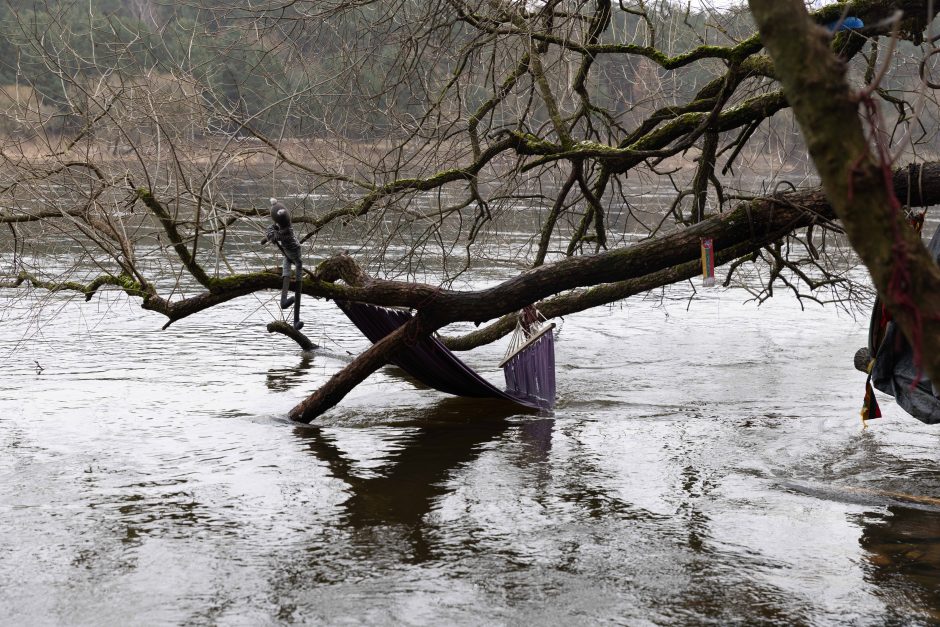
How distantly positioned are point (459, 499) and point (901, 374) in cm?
220

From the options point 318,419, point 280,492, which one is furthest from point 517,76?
point 280,492

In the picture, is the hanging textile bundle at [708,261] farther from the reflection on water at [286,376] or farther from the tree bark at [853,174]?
the reflection on water at [286,376]

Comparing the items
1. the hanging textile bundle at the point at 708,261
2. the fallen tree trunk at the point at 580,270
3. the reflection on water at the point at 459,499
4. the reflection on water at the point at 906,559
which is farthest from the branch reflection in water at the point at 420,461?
the reflection on water at the point at 906,559

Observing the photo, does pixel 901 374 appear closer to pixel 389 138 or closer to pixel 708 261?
pixel 708 261

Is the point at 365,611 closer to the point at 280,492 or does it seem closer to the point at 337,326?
the point at 280,492

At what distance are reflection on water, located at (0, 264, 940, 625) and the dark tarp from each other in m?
0.58

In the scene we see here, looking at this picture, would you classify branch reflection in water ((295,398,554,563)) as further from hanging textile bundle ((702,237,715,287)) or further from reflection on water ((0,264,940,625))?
hanging textile bundle ((702,237,715,287))

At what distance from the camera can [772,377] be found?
8.54 m

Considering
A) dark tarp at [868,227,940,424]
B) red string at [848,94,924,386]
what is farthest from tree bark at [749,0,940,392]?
dark tarp at [868,227,940,424]

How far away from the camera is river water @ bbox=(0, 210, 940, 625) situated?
4.00 meters

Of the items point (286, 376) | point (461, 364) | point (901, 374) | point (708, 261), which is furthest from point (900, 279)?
point (286, 376)

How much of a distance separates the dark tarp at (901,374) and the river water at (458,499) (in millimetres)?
581

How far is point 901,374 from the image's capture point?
462cm

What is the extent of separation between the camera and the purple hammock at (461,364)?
646cm
